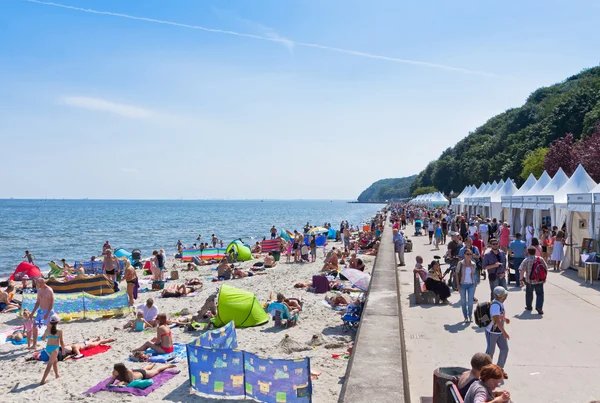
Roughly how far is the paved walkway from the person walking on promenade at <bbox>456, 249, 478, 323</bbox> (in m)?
0.31

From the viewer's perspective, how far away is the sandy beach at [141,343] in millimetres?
8297

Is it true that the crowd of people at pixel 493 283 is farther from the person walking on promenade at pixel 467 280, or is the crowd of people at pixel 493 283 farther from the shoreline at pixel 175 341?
the shoreline at pixel 175 341

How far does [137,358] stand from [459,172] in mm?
98711

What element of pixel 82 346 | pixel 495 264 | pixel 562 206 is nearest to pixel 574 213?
pixel 562 206

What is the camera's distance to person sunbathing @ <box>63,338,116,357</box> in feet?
34.3

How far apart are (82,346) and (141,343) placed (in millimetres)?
1249

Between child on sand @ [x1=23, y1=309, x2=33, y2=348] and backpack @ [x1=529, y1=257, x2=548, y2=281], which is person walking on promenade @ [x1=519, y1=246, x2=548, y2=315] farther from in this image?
child on sand @ [x1=23, y1=309, x2=33, y2=348]

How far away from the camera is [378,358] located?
6957 millimetres

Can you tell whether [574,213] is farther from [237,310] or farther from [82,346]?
[82,346]

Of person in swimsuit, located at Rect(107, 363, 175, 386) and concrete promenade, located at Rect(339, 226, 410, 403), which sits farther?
person in swimsuit, located at Rect(107, 363, 175, 386)

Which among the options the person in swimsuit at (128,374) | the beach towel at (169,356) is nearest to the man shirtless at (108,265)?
the beach towel at (169,356)

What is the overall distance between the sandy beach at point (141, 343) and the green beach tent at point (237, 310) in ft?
0.98

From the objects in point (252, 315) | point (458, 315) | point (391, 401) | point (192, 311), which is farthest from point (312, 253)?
point (391, 401)

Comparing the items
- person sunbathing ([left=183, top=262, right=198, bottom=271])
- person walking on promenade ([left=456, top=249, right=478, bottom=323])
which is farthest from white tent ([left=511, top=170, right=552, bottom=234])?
person sunbathing ([left=183, top=262, right=198, bottom=271])
